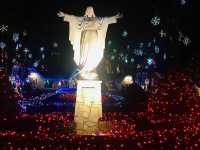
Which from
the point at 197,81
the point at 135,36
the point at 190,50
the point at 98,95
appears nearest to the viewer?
the point at 98,95

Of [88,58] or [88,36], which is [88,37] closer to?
[88,36]

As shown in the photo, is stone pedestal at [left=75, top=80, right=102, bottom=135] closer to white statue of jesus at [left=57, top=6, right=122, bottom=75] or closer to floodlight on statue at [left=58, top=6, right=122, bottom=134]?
floodlight on statue at [left=58, top=6, right=122, bottom=134]

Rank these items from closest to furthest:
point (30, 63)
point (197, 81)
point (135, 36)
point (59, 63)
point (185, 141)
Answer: point (185, 141) < point (197, 81) < point (135, 36) < point (30, 63) < point (59, 63)

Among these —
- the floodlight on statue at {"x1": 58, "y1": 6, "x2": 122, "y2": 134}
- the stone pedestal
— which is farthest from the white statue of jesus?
the stone pedestal

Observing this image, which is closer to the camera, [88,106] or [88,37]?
[88,106]

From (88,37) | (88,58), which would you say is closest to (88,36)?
(88,37)

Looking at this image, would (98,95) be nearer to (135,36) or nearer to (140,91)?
(140,91)

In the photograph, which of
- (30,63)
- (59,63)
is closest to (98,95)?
(30,63)
